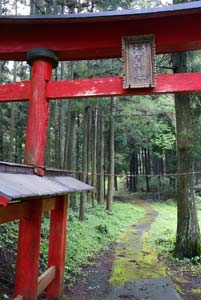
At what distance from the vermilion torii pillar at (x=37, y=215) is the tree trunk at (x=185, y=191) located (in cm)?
366

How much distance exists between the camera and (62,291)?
6.18m

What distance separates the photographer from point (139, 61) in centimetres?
547

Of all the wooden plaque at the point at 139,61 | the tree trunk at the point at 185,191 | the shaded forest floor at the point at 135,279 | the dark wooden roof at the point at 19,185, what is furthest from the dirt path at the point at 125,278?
the wooden plaque at the point at 139,61

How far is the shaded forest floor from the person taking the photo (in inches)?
249

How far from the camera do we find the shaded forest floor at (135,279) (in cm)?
632

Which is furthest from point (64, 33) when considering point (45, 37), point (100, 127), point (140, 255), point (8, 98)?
point (100, 127)

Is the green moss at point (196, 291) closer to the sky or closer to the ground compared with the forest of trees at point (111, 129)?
closer to the ground

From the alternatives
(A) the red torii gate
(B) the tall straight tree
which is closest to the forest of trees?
(B) the tall straight tree

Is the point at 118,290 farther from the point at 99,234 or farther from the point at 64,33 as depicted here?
the point at 99,234

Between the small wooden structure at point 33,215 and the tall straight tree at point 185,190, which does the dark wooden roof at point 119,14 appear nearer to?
the small wooden structure at point 33,215

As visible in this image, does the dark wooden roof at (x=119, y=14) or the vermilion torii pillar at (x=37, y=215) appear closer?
the vermilion torii pillar at (x=37, y=215)

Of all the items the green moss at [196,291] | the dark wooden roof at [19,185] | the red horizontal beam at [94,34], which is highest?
the red horizontal beam at [94,34]

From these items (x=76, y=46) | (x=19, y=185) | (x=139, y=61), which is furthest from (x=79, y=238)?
(x=19, y=185)

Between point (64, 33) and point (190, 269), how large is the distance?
5744 mm
